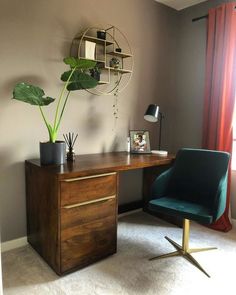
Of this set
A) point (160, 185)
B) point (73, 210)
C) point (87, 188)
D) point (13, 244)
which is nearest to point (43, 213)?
point (73, 210)

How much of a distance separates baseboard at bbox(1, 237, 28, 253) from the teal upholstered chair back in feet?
3.92

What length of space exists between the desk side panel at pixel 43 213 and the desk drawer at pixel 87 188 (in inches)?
2.7

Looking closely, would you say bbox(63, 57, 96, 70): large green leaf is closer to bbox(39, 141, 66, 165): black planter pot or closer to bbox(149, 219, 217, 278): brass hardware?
bbox(39, 141, 66, 165): black planter pot

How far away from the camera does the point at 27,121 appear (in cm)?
Result: 207

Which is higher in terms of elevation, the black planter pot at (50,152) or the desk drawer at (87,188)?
the black planter pot at (50,152)

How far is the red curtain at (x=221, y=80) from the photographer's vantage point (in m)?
2.48

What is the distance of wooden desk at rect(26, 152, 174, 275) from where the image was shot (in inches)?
66.9

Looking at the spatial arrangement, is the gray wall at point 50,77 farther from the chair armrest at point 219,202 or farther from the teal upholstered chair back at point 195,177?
the chair armrest at point 219,202

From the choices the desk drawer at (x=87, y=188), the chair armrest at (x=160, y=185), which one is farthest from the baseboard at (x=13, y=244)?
the chair armrest at (x=160, y=185)

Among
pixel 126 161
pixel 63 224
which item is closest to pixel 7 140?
pixel 63 224

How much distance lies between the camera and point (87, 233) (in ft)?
6.02

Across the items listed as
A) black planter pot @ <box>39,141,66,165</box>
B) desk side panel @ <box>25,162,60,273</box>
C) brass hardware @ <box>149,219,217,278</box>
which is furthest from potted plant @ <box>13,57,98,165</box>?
brass hardware @ <box>149,219,217,278</box>

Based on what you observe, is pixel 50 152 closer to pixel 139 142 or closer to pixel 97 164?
pixel 97 164

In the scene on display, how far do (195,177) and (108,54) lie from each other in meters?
1.47
